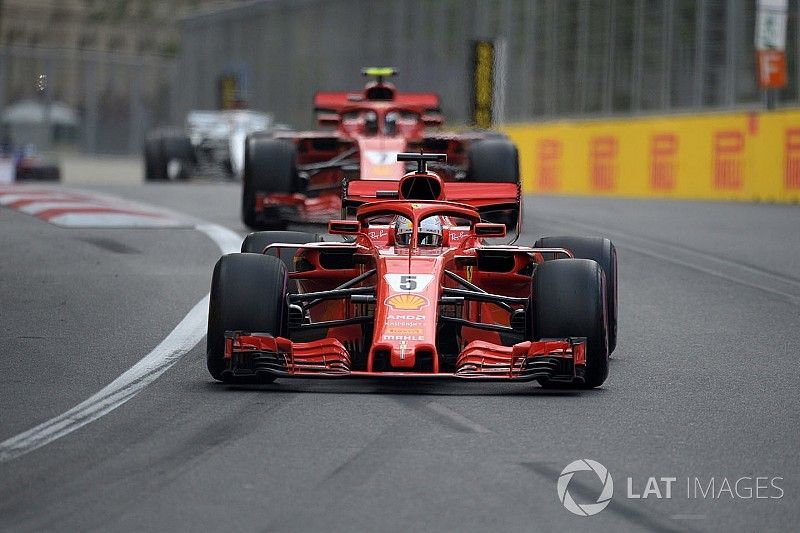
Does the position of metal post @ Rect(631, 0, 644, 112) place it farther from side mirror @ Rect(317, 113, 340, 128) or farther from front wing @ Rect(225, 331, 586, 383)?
front wing @ Rect(225, 331, 586, 383)

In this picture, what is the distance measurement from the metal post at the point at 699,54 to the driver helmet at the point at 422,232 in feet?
69.7

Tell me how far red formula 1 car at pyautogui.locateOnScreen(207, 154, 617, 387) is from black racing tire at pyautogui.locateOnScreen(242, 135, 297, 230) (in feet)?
28.3

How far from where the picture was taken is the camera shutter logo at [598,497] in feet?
19.6

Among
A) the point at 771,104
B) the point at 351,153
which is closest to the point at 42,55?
the point at 771,104

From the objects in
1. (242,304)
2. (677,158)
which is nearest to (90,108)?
(677,158)

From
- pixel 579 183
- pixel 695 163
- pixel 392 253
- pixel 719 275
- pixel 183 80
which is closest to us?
pixel 392 253

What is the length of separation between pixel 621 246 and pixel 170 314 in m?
6.75

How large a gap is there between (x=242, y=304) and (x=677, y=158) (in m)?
19.4

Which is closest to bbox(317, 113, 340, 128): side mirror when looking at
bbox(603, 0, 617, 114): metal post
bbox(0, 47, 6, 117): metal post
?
bbox(603, 0, 617, 114): metal post

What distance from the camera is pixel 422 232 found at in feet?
30.6

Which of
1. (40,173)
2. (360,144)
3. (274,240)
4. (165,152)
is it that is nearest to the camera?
(274,240)

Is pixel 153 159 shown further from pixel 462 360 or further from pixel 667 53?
pixel 462 360

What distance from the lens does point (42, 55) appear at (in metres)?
51.7

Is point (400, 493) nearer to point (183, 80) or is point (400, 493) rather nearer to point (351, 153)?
point (351, 153)
